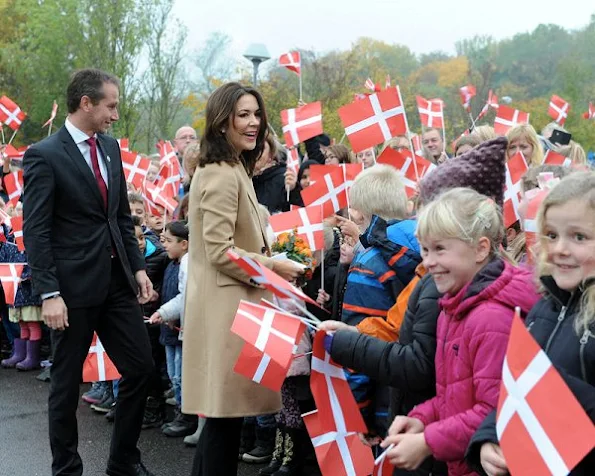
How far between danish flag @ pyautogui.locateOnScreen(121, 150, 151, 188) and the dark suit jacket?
421cm

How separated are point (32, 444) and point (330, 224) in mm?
2579

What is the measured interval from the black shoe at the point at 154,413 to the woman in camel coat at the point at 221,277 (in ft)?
7.53

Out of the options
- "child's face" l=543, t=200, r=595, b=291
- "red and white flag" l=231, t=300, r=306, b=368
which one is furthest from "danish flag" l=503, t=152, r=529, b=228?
"child's face" l=543, t=200, r=595, b=291

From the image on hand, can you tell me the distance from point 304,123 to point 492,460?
5.34 meters

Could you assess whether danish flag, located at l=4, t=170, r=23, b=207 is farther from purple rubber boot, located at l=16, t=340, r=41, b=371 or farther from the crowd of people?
the crowd of people

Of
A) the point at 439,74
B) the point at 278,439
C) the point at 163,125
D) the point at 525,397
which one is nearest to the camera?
the point at 525,397

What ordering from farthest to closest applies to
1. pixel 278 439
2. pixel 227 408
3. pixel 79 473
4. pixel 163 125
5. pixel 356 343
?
1. pixel 163 125
2. pixel 278 439
3. pixel 79 473
4. pixel 227 408
5. pixel 356 343

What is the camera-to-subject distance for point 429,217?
2758 millimetres

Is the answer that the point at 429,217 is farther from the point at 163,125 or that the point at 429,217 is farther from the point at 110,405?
the point at 163,125

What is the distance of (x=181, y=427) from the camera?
604 centimetres

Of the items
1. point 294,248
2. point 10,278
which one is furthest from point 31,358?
point 294,248

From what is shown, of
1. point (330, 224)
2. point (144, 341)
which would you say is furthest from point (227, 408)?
point (330, 224)

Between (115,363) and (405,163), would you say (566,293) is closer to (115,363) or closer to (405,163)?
(115,363)

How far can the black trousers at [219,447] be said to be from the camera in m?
3.93
